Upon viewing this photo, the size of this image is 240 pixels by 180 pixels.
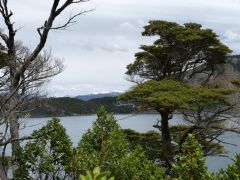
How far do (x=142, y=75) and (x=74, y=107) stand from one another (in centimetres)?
16453

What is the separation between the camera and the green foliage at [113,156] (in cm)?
1081

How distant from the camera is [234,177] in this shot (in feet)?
21.9

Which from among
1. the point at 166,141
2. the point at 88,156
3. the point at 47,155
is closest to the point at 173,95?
the point at 166,141

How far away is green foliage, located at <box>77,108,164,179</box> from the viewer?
10.8 meters

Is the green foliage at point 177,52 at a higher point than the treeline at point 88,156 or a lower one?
higher

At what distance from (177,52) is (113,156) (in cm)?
1126

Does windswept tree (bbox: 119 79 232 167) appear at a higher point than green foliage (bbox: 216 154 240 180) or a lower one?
higher

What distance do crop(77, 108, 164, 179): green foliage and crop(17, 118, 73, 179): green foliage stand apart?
0.52 m

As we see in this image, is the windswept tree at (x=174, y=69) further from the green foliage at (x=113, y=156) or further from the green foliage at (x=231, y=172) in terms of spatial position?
the green foliage at (x=231, y=172)

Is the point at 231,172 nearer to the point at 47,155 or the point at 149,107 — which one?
the point at 47,155

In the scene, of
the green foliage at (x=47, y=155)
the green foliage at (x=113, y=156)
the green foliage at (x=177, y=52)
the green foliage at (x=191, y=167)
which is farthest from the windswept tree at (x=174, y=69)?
the green foliage at (x=191, y=167)

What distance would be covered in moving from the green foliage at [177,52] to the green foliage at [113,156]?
25.5ft

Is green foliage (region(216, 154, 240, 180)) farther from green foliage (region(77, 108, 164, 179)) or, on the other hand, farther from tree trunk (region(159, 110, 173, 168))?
tree trunk (region(159, 110, 173, 168))

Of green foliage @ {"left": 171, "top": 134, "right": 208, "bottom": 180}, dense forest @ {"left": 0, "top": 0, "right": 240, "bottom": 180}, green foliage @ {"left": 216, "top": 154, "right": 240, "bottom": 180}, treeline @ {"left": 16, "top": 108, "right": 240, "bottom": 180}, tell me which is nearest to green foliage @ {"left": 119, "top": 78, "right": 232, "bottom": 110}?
dense forest @ {"left": 0, "top": 0, "right": 240, "bottom": 180}
